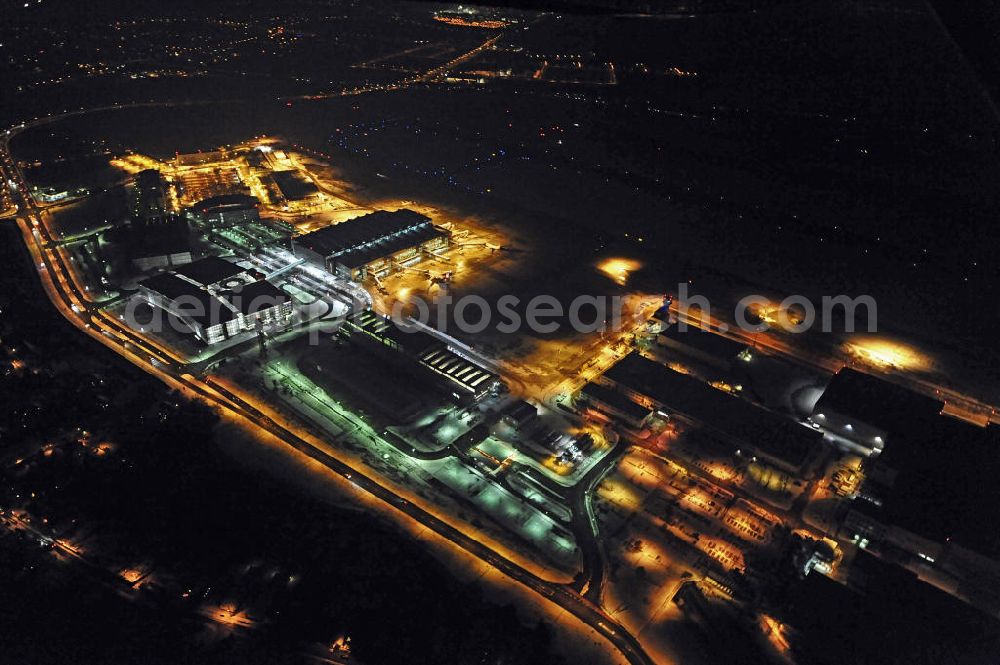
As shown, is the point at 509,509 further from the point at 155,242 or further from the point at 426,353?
the point at 155,242

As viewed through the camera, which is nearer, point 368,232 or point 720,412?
point 720,412

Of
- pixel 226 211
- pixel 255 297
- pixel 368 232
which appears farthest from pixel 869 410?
pixel 226 211

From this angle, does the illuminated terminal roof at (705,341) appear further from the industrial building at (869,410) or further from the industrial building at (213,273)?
the industrial building at (213,273)

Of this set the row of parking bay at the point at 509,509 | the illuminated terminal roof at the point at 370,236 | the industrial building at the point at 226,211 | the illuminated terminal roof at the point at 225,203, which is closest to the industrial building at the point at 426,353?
the row of parking bay at the point at 509,509

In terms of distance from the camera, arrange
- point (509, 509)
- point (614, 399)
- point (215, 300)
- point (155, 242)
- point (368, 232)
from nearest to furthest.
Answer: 1. point (509, 509)
2. point (614, 399)
3. point (215, 300)
4. point (155, 242)
5. point (368, 232)

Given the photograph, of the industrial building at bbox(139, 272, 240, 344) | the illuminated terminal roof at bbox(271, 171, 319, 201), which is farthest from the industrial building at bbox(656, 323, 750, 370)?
the illuminated terminal roof at bbox(271, 171, 319, 201)

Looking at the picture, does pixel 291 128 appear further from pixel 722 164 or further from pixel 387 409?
pixel 387 409

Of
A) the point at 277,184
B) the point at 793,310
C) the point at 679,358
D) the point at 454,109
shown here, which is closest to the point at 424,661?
the point at 679,358
